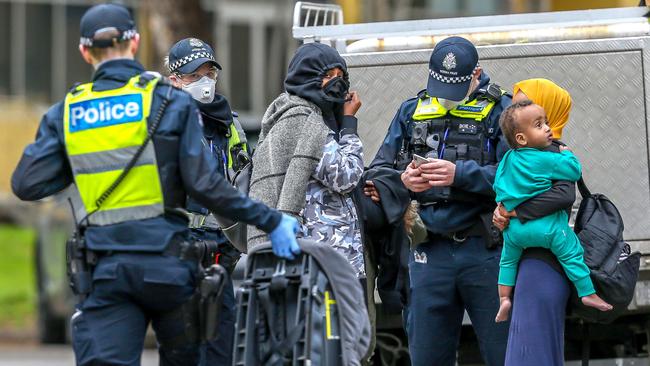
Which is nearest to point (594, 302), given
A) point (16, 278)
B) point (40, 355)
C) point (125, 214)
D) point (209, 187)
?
point (209, 187)

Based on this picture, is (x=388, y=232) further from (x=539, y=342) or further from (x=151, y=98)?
(x=151, y=98)

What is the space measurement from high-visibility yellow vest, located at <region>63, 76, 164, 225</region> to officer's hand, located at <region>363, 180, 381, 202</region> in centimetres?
146

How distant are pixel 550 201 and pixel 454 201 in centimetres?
71

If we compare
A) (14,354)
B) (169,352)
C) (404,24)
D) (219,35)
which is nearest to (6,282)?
(14,354)

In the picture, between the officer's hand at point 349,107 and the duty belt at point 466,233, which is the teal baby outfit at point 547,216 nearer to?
the duty belt at point 466,233

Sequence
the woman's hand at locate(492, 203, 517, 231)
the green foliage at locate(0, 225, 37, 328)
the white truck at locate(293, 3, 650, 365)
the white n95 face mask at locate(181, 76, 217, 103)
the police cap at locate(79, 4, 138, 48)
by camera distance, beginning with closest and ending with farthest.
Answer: the police cap at locate(79, 4, 138, 48), the woman's hand at locate(492, 203, 517, 231), the white n95 face mask at locate(181, 76, 217, 103), the white truck at locate(293, 3, 650, 365), the green foliage at locate(0, 225, 37, 328)

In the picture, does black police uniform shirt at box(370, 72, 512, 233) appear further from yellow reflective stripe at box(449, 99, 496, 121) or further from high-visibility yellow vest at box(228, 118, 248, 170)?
high-visibility yellow vest at box(228, 118, 248, 170)

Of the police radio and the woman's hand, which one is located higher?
the woman's hand

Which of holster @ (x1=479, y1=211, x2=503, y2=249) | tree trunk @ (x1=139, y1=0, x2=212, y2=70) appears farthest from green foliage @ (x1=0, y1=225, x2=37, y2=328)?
holster @ (x1=479, y1=211, x2=503, y2=249)

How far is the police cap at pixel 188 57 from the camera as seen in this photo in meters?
7.70

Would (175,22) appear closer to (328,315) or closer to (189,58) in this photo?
(189,58)

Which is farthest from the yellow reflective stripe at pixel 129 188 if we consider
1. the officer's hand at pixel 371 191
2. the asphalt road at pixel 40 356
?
the asphalt road at pixel 40 356

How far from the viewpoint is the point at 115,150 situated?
598 centimetres

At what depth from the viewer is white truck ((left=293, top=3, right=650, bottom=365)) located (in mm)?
7859
